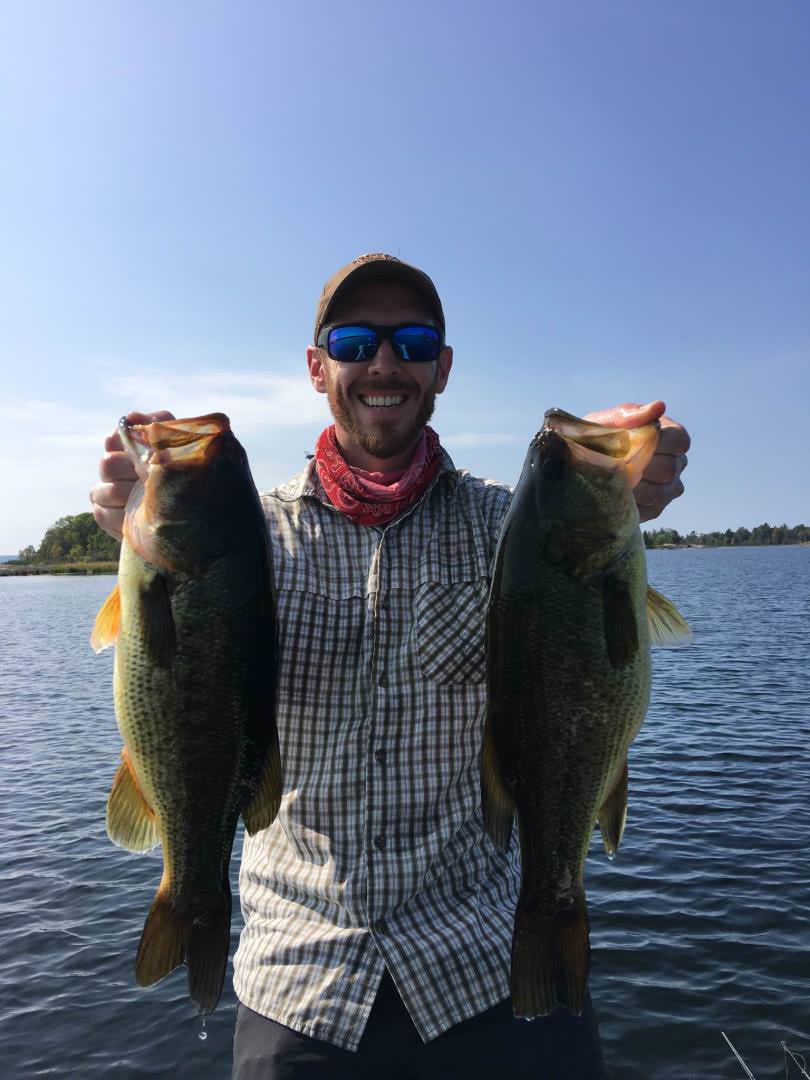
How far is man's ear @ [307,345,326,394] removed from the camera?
4578 mm

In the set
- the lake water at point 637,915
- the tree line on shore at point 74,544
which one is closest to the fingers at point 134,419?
the lake water at point 637,915

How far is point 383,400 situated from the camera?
13.9 ft

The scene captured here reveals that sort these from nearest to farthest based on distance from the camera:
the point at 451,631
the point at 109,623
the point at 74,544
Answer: the point at 109,623
the point at 451,631
the point at 74,544

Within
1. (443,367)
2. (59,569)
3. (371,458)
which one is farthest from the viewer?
(59,569)

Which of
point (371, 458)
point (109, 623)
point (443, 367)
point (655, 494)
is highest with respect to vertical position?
point (443, 367)

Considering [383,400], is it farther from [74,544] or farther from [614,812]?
[74,544]

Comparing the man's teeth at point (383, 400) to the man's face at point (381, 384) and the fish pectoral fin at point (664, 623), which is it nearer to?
the man's face at point (381, 384)

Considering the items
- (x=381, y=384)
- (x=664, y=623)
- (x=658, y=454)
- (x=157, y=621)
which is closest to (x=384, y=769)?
(x=157, y=621)

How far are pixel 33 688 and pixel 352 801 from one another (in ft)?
91.9

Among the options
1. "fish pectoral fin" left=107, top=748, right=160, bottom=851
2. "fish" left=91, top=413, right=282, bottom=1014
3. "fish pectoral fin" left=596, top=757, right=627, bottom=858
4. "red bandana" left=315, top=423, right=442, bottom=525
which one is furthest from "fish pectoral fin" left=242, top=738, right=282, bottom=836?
"red bandana" left=315, top=423, right=442, bottom=525

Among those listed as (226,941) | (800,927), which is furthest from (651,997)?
(226,941)

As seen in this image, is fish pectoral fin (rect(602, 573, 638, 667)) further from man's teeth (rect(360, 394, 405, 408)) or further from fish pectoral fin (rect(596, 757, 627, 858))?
man's teeth (rect(360, 394, 405, 408))

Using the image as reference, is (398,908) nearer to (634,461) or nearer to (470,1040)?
(470,1040)

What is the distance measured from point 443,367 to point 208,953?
307cm
